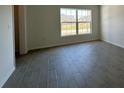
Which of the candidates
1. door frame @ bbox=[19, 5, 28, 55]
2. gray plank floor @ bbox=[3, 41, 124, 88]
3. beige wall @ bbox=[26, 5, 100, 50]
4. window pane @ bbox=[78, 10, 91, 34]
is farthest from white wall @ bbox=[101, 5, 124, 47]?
door frame @ bbox=[19, 5, 28, 55]

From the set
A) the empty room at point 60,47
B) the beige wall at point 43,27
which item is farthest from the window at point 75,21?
the beige wall at point 43,27

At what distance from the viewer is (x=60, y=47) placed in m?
7.29

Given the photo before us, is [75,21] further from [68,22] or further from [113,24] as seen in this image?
[113,24]

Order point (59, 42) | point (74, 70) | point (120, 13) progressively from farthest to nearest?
point (59, 42) → point (120, 13) → point (74, 70)

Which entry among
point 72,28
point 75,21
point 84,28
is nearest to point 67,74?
point 72,28

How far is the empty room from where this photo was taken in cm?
317

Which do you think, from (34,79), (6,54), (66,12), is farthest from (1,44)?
(66,12)

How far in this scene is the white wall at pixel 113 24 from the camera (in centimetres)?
698

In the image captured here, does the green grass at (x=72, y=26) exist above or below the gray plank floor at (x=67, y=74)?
above

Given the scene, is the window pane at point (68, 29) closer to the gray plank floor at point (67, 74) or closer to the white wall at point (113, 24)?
the white wall at point (113, 24)

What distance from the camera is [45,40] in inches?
289
